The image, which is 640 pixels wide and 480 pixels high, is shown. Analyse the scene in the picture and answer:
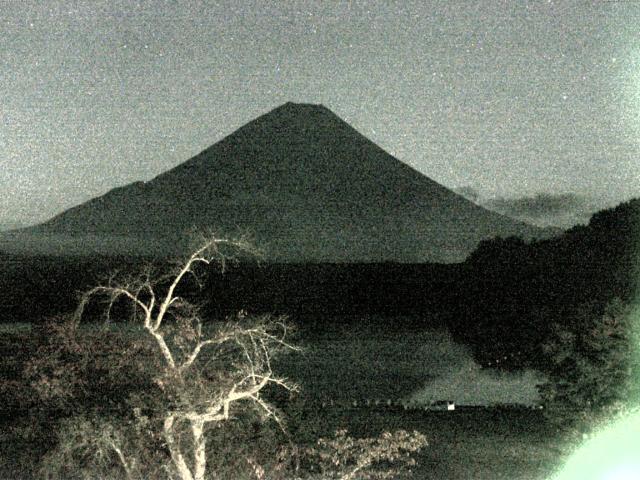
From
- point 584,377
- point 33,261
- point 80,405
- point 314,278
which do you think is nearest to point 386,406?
point 584,377

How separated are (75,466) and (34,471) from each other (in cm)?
77

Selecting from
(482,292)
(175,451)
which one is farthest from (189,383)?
(482,292)

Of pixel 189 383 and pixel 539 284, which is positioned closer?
pixel 189 383

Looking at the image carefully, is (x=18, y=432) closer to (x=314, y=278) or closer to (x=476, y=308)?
(x=476, y=308)

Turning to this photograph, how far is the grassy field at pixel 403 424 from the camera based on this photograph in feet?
28.9

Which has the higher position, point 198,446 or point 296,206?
point 296,206

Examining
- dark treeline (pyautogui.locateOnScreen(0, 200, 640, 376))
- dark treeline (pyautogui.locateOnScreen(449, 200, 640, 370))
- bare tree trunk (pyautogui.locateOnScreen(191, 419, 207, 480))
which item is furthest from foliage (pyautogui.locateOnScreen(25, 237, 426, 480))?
dark treeline (pyautogui.locateOnScreen(449, 200, 640, 370))

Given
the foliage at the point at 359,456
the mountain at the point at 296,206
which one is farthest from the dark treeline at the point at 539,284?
the mountain at the point at 296,206

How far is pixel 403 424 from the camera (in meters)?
11.5

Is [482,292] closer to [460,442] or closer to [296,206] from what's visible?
[460,442]

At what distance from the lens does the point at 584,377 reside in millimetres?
9445

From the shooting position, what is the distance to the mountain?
9300 cm

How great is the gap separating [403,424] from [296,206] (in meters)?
95.1

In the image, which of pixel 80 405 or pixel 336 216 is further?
pixel 336 216
